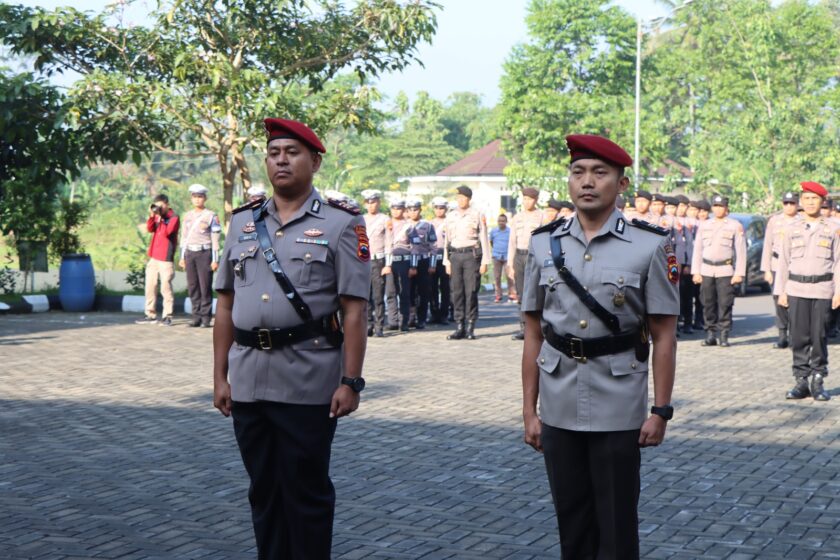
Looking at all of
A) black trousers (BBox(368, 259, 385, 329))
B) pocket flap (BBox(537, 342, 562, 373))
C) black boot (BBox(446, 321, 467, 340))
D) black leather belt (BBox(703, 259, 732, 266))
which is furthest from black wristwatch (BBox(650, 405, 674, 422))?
black trousers (BBox(368, 259, 385, 329))

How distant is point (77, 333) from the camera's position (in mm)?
16094

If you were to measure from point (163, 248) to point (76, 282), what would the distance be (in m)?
2.97

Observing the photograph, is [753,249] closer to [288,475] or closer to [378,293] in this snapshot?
[378,293]

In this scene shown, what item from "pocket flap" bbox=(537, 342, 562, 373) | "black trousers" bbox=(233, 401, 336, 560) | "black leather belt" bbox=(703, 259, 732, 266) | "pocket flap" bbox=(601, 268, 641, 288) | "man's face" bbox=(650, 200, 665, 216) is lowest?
"black trousers" bbox=(233, 401, 336, 560)

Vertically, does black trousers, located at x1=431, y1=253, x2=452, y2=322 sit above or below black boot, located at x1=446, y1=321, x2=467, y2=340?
above

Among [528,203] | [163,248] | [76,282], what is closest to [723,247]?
[528,203]

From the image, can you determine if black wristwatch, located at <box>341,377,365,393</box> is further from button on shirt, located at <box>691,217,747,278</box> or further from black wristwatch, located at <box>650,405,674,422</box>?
button on shirt, located at <box>691,217,747,278</box>

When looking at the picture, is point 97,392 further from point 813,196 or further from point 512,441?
point 813,196

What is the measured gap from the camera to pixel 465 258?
1648cm

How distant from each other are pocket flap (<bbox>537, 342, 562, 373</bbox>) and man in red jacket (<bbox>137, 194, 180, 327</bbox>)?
13134 mm

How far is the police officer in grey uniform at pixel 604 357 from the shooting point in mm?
4258

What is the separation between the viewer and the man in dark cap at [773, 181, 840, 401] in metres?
10.7

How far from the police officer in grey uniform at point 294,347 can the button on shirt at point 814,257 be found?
23.0 feet

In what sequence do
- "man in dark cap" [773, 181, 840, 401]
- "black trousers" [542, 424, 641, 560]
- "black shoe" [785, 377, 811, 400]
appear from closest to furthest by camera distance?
"black trousers" [542, 424, 641, 560], "man in dark cap" [773, 181, 840, 401], "black shoe" [785, 377, 811, 400]
